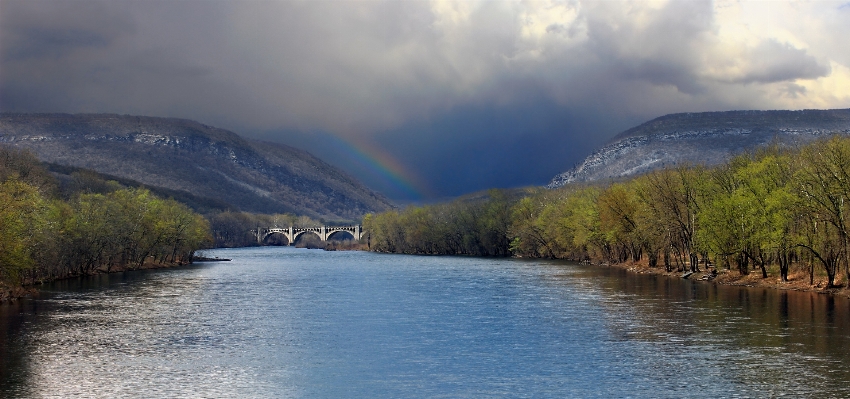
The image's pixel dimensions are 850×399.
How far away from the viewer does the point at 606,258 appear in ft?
443

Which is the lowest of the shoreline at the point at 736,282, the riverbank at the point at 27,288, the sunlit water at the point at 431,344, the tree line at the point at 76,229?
the sunlit water at the point at 431,344

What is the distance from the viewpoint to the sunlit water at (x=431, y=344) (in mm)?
35344

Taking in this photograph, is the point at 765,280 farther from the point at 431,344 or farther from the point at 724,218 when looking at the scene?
the point at 431,344

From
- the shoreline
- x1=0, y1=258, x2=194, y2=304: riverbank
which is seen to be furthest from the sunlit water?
→ the shoreline

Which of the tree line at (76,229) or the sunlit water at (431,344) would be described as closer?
the sunlit water at (431,344)

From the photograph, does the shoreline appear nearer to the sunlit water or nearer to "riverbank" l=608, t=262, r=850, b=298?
"riverbank" l=608, t=262, r=850, b=298

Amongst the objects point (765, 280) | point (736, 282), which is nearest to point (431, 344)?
point (765, 280)

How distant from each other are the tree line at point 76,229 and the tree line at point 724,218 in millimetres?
67251

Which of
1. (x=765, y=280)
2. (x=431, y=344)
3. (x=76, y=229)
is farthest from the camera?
(x=76, y=229)

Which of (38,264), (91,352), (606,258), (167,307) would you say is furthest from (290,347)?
(606,258)

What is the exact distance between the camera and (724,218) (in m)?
82.7

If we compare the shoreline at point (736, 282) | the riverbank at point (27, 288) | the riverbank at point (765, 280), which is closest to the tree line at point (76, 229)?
the riverbank at point (27, 288)

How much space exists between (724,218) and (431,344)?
157 feet

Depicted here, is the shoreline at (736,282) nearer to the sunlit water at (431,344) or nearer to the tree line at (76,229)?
the tree line at (76,229)
